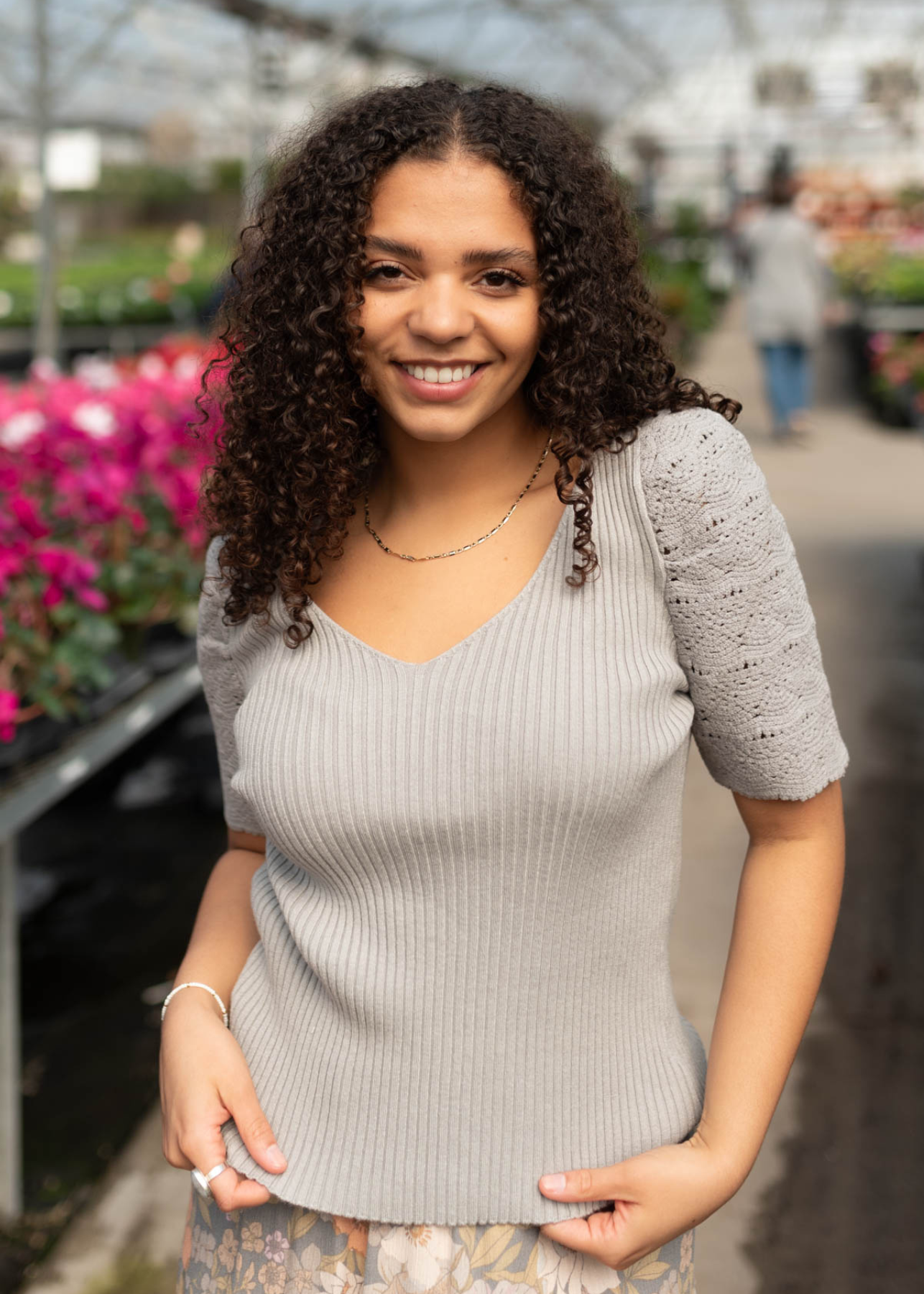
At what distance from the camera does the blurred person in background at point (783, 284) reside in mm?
8703

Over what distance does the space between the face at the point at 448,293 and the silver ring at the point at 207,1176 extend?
616 millimetres

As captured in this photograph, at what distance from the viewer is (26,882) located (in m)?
3.88

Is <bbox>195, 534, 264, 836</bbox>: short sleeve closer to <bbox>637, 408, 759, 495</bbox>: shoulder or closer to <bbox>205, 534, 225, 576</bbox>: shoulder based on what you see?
<bbox>205, 534, 225, 576</bbox>: shoulder

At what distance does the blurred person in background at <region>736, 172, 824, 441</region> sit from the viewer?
28.6 feet

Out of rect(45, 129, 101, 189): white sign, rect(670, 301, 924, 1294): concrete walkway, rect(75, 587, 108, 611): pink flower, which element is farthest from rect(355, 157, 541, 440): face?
→ rect(45, 129, 101, 189): white sign

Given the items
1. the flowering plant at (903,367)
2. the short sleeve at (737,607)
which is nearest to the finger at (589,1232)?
the short sleeve at (737,607)

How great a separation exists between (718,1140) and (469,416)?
61cm

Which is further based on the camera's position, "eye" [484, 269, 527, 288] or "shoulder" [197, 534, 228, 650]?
"shoulder" [197, 534, 228, 650]

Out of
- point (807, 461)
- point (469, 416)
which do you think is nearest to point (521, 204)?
point (469, 416)

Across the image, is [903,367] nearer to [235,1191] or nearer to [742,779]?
[742,779]

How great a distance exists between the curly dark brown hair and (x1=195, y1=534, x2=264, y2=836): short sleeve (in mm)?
45

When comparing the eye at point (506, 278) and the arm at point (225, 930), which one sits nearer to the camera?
the eye at point (506, 278)

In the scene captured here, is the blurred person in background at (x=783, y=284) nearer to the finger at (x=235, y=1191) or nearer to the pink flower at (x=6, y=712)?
the pink flower at (x=6, y=712)

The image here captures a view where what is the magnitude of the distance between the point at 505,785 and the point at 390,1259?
0.38 m
